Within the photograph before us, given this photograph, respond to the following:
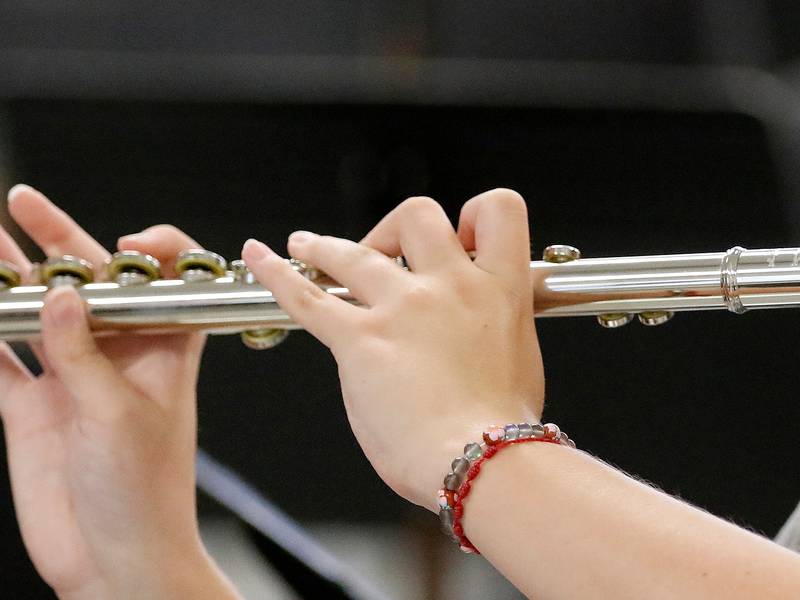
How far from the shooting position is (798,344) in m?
1.56

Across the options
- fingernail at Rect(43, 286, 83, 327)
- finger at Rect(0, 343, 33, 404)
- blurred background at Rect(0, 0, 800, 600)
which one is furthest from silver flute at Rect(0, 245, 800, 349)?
blurred background at Rect(0, 0, 800, 600)

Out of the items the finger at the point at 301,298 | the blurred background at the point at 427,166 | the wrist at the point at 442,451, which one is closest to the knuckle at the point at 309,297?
the finger at the point at 301,298

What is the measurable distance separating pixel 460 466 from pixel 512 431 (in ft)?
0.10

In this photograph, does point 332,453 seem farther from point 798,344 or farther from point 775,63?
point 775,63

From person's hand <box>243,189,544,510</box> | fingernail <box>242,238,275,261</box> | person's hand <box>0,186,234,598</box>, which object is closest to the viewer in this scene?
person's hand <box>243,189,544,510</box>

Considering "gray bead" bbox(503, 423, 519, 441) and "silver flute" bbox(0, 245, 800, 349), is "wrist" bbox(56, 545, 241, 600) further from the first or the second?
"gray bead" bbox(503, 423, 519, 441)

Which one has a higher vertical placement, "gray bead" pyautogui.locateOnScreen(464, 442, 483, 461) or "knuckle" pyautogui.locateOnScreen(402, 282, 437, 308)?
"knuckle" pyautogui.locateOnScreen(402, 282, 437, 308)

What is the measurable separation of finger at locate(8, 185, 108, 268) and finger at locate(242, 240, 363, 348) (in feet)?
0.75

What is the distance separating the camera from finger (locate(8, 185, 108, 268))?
0.81 m

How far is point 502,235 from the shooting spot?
0.61m

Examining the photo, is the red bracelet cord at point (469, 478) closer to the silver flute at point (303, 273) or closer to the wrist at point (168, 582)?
the silver flute at point (303, 273)

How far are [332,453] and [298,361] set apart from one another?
0.15m

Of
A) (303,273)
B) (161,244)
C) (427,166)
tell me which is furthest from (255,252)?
(427,166)

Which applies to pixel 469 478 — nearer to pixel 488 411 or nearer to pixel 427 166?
pixel 488 411
